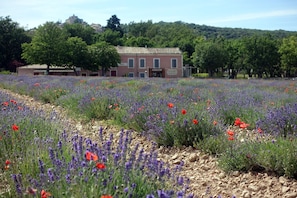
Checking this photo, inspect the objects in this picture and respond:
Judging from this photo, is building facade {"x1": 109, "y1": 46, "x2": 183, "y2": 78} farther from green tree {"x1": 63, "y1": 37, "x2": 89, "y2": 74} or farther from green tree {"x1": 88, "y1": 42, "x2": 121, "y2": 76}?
green tree {"x1": 63, "y1": 37, "x2": 89, "y2": 74}

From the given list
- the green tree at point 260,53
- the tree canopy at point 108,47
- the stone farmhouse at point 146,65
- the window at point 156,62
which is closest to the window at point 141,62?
the stone farmhouse at point 146,65

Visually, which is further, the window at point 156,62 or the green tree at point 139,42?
the green tree at point 139,42

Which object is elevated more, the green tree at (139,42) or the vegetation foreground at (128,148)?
the green tree at (139,42)

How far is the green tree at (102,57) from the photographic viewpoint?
40469 mm

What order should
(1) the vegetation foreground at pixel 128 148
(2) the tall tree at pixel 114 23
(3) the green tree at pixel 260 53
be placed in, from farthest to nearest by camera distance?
(2) the tall tree at pixel 114 23, (3) the green tree at pixel 260 53, (1) the vegetation foreground at pixel 128 148

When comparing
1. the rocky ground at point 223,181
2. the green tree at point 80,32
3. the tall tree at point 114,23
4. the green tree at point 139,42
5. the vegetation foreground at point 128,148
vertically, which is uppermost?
the tall tree at point 114,23

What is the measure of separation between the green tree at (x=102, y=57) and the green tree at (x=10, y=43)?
40.7 feet

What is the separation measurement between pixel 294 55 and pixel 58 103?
134 feet

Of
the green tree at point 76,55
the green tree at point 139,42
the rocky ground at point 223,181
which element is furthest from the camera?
the green tree at point 139,42

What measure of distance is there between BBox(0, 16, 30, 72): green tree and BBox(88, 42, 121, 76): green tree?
489 inches

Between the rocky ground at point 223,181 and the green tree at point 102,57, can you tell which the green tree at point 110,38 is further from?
the rocky ground at point 223,181

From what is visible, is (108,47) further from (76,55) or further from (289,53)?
(289,53)

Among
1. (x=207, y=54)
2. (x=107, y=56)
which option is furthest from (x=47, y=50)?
(x=207, y=54)

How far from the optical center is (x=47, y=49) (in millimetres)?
39031
